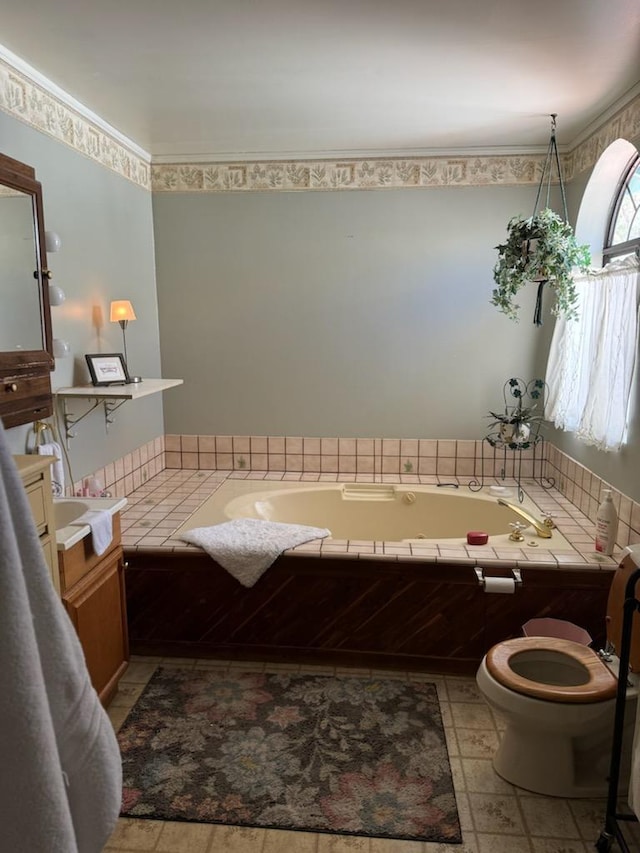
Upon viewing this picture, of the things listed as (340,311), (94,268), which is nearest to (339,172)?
(340,311)

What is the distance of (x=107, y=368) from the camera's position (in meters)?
2.97

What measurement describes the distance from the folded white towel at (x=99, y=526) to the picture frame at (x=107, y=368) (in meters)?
0.82

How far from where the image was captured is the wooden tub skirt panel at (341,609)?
2.62m

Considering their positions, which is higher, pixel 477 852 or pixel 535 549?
pixel 535 549

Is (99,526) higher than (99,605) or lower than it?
Answer: higher

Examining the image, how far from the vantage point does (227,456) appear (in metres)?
4.03

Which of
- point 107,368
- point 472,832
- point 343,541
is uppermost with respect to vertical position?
point 107,368

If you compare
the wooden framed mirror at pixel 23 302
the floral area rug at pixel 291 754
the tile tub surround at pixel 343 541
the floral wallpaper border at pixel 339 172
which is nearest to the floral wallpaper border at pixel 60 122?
the floral wallpaper border at pixel 339 172

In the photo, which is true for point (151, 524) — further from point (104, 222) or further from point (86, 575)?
point (104, 222)

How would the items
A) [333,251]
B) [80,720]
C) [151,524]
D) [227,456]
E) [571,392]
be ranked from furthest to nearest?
[227,456]
[333,251]
[571,392]
[151,524]
[80,720]

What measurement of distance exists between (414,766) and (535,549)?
110 cm

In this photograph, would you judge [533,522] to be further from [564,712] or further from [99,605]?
[99,605]

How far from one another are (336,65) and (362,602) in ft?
7.31

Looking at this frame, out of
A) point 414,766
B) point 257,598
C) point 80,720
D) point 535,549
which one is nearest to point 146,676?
point 257,598
